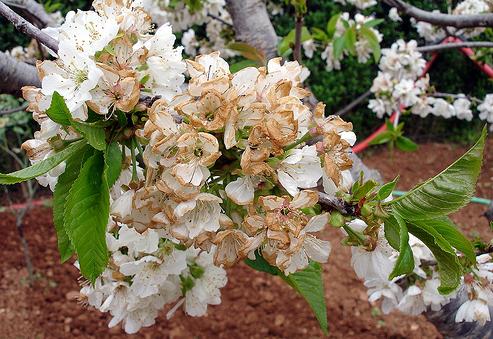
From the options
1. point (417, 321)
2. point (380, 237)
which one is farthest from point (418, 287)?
point (417, 321)

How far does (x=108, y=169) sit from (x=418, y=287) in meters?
0.85

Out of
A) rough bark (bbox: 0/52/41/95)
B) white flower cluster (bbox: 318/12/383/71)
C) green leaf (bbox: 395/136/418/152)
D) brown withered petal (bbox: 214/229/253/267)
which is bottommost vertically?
green leaf (bbox: 395/136/418/152)

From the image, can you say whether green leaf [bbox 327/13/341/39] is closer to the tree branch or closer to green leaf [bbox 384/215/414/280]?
the tree branch

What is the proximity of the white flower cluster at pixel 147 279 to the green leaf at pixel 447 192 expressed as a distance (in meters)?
0.40

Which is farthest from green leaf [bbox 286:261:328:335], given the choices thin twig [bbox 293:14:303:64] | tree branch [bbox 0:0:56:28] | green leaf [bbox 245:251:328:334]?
tree branch [bbox 0:0:56:28]

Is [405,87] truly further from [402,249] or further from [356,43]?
[402,249]

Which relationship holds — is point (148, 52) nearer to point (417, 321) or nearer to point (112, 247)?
point (112, 247)

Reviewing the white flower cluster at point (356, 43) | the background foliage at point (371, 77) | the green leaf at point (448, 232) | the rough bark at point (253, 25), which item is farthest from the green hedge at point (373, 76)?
the green leaf at point (448, 232)

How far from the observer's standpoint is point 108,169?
2.35ft

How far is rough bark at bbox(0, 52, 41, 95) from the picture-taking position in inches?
50.4

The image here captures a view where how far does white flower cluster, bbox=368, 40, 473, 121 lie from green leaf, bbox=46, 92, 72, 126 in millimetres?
2478

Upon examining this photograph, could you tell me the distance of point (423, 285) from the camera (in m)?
1.30

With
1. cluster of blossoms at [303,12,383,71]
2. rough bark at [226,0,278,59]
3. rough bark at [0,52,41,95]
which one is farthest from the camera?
cluster of blossoms at [303,12,383,71]

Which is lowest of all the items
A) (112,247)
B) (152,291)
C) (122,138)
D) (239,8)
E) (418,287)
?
(418,287)
